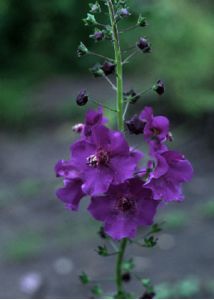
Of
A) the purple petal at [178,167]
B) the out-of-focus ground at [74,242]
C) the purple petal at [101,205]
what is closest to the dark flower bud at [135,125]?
the purple petal at [178,167]

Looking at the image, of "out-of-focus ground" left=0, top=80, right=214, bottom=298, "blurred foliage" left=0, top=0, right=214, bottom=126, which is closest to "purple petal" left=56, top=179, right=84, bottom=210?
"out-of-focus ground" left=0, top=80, right=214, bottom=298

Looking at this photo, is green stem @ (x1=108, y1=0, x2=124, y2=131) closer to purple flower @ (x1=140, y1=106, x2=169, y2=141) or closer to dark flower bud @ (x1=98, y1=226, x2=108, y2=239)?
purple flower @ (x1=140, y1=106, x2=169, y2=141)

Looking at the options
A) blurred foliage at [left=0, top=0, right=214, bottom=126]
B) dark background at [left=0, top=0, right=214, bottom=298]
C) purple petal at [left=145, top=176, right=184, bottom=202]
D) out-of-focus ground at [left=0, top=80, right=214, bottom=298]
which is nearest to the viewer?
purple petal at [left=145, top=176, right=184, bottom=202]

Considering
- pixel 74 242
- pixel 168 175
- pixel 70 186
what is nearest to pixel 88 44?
pixel 74 242

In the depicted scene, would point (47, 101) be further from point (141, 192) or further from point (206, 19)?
point (141, 192)

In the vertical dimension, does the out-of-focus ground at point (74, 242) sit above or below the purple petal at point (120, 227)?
above

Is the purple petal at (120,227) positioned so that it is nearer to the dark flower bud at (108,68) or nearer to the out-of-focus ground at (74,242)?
the dark flower bud at (108,68)
